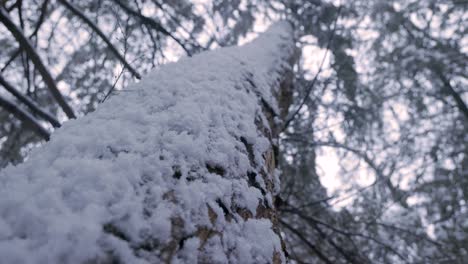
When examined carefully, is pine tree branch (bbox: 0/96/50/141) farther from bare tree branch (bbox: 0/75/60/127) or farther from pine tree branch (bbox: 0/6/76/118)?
pine tree branch (bbox: 0/6/76/118)

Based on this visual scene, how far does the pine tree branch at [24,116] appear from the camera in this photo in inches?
80.0

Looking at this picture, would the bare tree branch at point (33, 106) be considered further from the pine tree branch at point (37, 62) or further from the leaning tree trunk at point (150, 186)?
the leaning tree trunk at point (150, 186)

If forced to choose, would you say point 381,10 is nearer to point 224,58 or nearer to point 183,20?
point 183,20

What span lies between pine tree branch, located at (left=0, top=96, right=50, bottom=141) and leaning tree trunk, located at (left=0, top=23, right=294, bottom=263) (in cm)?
96

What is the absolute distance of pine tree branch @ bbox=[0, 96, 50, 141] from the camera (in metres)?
2.03

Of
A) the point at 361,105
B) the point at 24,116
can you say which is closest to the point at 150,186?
the point at 24,116

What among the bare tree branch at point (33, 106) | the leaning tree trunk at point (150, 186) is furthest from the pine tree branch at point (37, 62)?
the leaning tree trunk at point (150, 186)

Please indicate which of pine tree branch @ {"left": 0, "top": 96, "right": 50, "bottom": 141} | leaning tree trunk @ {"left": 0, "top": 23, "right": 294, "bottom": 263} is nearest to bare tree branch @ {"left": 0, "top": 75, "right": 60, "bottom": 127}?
pine tree branch @ {"left": 0, "top": 96, "right": 50, "bottom": 141}

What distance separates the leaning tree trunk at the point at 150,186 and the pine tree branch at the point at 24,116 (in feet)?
3.14

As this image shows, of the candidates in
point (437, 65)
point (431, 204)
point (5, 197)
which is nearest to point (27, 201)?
point (5, 197)

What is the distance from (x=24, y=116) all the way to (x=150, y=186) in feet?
5.34

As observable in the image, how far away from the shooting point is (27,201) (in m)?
0.68

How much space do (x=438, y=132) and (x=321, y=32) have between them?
2668mm

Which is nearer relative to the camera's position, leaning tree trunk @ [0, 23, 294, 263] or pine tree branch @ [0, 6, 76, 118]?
leaning tree trunk @ [0, 23, 294, 263]
